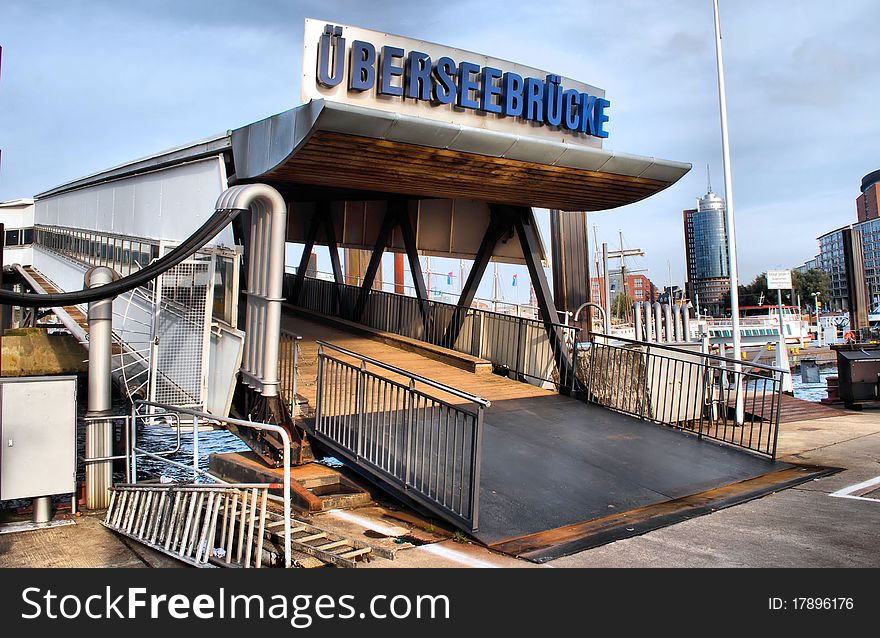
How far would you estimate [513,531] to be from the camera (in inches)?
236

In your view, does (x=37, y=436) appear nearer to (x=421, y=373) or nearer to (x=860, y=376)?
(x=421, y=373)

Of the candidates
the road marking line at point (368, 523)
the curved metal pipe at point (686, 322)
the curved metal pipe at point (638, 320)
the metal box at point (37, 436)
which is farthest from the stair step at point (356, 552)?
the curved metal pipe at point (686, 322)

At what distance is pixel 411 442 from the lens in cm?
714

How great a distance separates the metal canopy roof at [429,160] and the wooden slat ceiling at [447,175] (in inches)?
0.6

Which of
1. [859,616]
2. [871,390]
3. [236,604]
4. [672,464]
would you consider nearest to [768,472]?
[672,464]

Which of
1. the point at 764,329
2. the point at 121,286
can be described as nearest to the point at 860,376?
the point at 121,286

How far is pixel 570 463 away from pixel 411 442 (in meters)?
2.21

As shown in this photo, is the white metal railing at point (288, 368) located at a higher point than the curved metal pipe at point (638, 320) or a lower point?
lower

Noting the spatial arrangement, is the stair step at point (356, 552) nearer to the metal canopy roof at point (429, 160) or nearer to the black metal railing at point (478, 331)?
the metal canopy roof at point (429, 160)

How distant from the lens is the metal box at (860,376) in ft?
55.4

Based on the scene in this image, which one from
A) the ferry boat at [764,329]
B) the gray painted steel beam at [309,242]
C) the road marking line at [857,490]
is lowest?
the road marking line at [857,490]

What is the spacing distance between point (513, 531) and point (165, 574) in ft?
9.56

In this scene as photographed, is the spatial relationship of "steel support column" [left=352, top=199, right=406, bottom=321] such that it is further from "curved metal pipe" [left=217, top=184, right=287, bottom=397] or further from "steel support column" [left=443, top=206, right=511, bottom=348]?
"curved metal pipe" [left=217, top=184, right=287, bottom=397]

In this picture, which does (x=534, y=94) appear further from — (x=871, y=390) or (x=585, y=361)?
(x=871, y=390)
